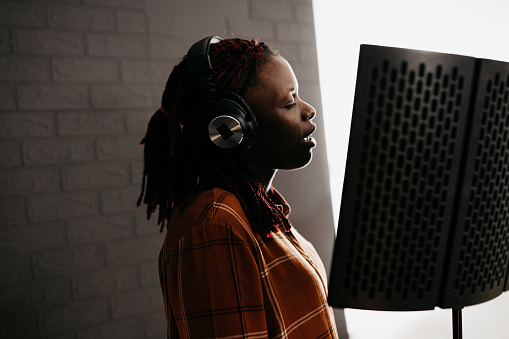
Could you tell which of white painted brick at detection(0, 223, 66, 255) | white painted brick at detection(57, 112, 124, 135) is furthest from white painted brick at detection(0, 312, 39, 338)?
white painted brick at detection(57, 112, 124, 135)

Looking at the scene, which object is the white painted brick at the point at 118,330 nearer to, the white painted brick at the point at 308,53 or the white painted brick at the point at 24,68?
the white painted brick at the point at 24,68

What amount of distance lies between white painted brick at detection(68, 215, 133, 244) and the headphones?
0.96 meters

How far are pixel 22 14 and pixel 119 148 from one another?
58 cm

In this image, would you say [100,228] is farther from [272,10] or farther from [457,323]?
[457,323]

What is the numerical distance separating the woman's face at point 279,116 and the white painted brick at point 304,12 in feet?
4.22

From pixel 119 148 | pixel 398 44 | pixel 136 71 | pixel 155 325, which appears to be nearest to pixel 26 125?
pixel 119 148

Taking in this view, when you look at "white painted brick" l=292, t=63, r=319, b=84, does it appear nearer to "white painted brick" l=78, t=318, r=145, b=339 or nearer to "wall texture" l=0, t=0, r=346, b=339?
"wall texture" l=0, t=0, r=346, b=339

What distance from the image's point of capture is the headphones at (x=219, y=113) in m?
0.74

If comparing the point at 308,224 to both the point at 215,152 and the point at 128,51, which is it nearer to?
the point at 128,51

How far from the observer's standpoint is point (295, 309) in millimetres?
731

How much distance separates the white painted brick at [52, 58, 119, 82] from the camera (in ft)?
4.98

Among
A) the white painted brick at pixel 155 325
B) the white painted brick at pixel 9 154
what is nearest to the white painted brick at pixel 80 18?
the white painted brick at pixel 9 154

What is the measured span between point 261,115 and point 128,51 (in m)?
1.04

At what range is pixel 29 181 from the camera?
1476 millimetres
